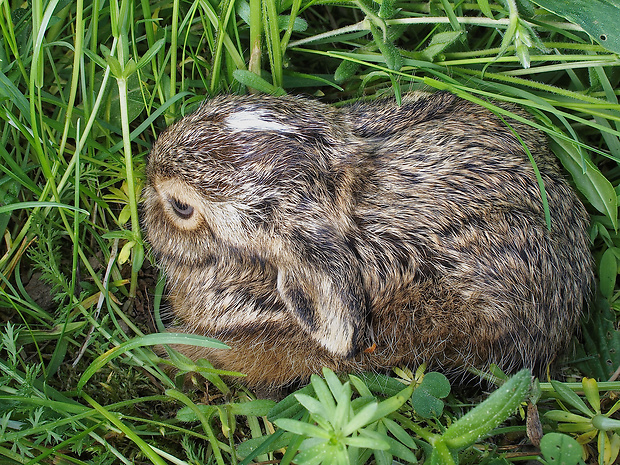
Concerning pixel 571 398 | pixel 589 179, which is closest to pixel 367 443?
pixel 571 398

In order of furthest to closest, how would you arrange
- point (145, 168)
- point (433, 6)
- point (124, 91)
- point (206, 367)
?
point (145, 168), point (433, 6), point (206, 367), point (124, 91)

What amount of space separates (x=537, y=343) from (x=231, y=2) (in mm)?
2881

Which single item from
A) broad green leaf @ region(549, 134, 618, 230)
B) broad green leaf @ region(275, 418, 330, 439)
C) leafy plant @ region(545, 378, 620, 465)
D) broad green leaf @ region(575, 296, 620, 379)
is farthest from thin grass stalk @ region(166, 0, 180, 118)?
broad green leaf @ region(575, 296, 620, 379)

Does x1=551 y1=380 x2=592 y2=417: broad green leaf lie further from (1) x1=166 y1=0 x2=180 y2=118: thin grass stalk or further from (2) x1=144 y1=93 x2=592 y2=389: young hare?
(1) x1=166 y1=0 x2=180 y2=118: thin grass stalk

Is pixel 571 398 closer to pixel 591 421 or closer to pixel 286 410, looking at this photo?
pixel 591 421

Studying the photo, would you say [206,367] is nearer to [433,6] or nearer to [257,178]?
[257,178]

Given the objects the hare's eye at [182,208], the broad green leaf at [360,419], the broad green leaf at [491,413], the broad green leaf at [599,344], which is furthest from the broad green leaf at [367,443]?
the broad green leaf at [599,344]

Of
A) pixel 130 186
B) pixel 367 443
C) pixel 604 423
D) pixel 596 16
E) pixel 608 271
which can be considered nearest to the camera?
pixel 367 443

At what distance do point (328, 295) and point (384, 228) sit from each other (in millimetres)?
547

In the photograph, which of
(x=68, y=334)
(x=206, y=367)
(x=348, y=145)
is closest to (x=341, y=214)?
(x=348, y=145)

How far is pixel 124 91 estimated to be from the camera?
295 centimetres

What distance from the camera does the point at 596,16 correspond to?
114 inches

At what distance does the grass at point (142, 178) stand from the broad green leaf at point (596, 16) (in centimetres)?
1

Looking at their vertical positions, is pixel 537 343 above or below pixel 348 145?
below
